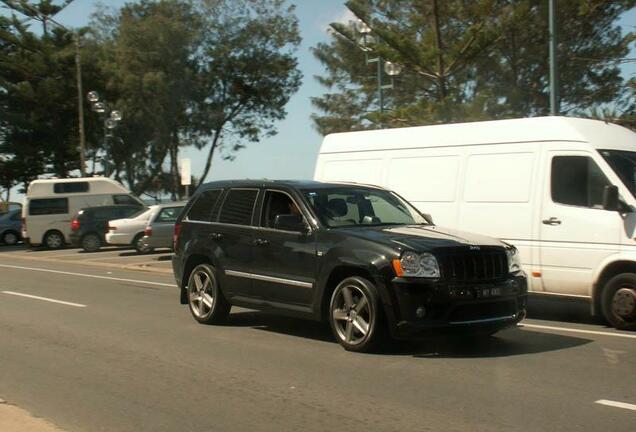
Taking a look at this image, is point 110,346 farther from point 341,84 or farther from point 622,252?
point 341,84

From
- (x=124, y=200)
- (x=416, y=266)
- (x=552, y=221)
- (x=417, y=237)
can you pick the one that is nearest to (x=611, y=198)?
(x=552, y=221)

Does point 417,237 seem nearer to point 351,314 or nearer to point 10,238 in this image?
point 351,314

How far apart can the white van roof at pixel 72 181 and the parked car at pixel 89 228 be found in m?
2.50

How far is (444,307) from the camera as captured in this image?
7328 millimetres

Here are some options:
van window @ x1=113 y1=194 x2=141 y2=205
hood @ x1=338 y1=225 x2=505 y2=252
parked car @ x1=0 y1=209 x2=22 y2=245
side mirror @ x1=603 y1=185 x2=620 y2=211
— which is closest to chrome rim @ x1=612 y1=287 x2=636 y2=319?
side mirror @ x1=603 y1=185 x2=620 y2=211

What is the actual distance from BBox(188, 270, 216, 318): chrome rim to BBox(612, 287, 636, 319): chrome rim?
491 centimetres

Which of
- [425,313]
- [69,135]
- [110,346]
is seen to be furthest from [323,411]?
[69,135]

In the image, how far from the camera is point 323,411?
19.0 feet

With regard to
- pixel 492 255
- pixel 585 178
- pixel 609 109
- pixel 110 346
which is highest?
pixel 609 109

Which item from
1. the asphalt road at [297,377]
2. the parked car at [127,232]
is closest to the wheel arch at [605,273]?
the asphalt road at [297,377]

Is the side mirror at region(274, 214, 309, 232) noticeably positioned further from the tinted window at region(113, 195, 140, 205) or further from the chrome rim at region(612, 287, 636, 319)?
the tinted window at region(113, 195, 140, 205)

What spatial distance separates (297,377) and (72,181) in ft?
80.6

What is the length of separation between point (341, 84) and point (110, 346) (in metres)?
31.0

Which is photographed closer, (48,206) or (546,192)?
(546,192)
